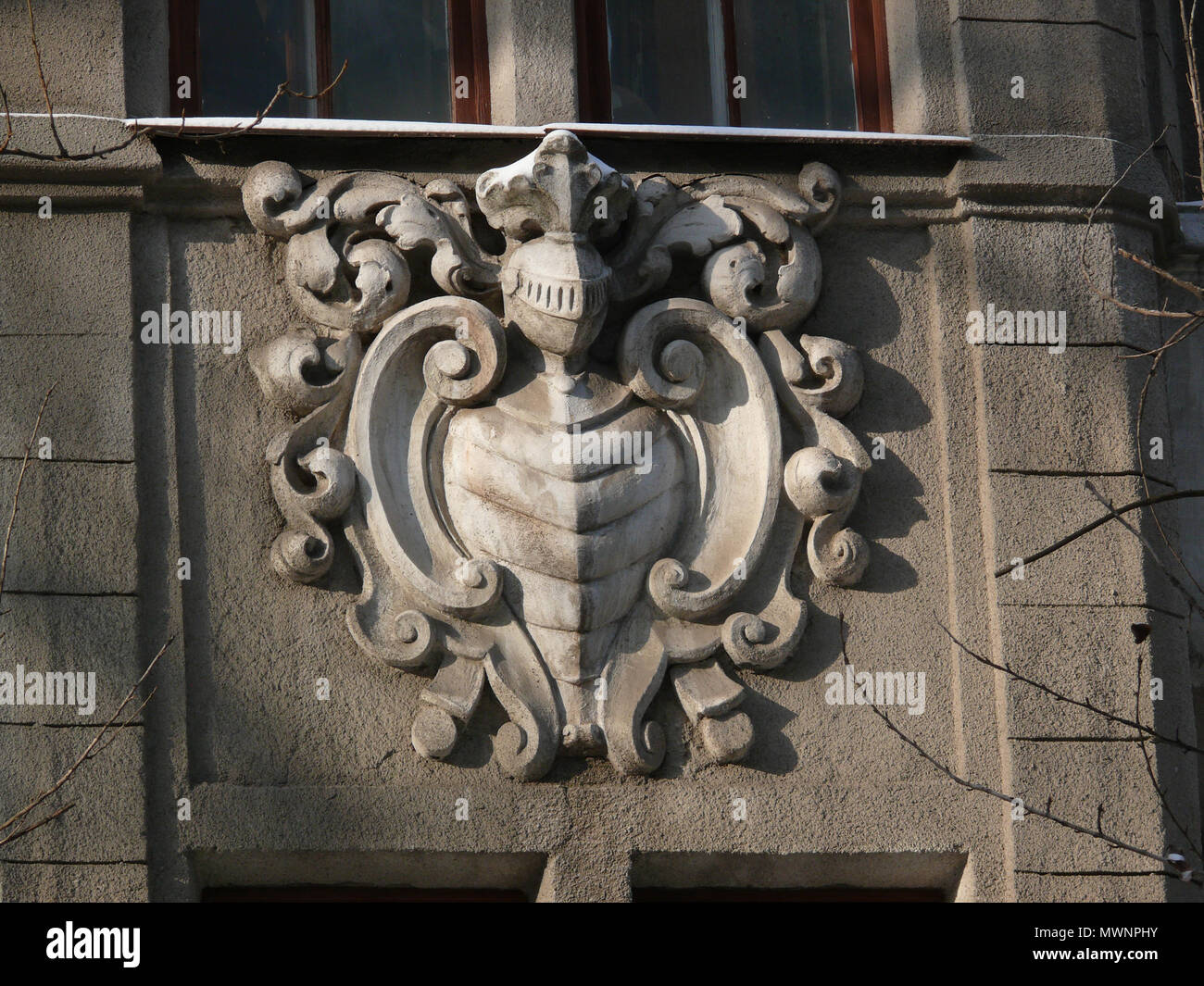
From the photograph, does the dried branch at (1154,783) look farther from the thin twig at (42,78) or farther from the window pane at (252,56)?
the thin twig at (42,78)

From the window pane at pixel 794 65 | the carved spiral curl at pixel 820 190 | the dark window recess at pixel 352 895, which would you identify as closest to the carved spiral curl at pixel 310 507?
the dark window recess at pixel 352 895

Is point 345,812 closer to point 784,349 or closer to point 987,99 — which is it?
point 784,349

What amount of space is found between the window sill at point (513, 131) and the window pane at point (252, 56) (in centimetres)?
13

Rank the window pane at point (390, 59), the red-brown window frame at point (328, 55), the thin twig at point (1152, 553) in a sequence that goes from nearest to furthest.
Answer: the thin twig at point (1152, 553) < the red-brown window frame at point (328, 55) < the window pane at point (390, 59)

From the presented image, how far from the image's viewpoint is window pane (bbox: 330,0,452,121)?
715 centimetres

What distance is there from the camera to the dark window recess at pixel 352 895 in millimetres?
6445

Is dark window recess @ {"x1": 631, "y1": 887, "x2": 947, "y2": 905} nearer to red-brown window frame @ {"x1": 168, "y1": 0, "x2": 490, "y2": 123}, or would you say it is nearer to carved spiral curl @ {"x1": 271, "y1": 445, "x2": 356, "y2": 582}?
carved spiral curl @ {"x1": 271, "y1": 445, "x2": 356, "y2": 582}

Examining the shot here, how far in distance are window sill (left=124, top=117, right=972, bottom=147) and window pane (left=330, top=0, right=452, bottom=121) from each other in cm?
24

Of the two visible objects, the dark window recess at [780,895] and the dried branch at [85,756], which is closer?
the dried branch at [85,756]

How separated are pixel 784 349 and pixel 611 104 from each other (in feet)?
3.77

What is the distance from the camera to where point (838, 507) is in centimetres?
667

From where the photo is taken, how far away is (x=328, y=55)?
7.18 m
